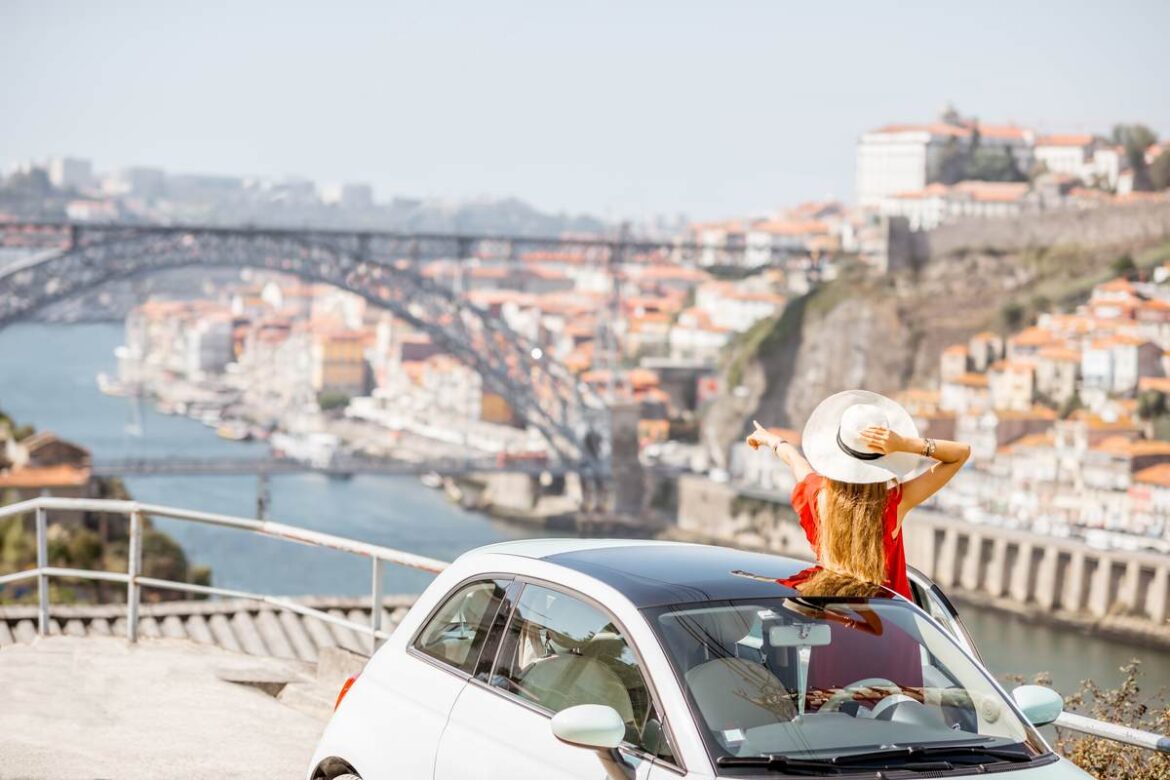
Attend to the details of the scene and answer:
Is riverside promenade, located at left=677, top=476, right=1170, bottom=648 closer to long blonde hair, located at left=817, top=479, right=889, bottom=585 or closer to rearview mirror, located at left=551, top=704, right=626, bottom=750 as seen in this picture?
long blonde hair, located at left=817, top=479, right=889, bottom=585

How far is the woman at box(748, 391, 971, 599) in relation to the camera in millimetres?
2734

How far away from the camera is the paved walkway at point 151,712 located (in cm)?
404

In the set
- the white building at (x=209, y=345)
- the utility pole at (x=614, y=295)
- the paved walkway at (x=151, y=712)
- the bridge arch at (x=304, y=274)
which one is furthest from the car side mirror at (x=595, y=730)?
the white building at (x=209, y=345)

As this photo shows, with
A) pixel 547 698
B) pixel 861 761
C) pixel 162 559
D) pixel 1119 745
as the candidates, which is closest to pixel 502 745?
pixel 547 698

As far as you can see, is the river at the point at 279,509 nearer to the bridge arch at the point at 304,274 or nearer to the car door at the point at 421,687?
the bridge arch at the point at 304,274

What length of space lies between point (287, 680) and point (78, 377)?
80.6m

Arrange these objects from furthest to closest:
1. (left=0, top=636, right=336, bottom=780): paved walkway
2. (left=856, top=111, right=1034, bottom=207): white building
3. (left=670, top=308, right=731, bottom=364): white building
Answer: (left=856, top=111, right=1034, bottom=207): white building → (left=670, top=308, right=731, bottom=364): white building → (left=0, top=636, right=336, bottom=780): paved walkway

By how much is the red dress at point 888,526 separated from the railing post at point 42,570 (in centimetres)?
298

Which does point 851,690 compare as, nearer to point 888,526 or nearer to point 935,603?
point 888,526

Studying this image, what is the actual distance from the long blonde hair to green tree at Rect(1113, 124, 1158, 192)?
275 feet

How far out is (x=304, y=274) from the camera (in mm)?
44625

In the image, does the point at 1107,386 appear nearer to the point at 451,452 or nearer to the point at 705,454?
the point at 705,454

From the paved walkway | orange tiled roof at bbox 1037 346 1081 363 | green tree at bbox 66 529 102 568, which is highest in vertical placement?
the paved walkway

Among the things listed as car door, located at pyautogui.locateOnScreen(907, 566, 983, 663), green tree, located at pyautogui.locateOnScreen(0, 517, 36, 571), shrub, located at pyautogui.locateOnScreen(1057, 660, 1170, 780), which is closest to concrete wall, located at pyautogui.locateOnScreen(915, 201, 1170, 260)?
green tree, located at pyautogui.locateOnScreen(0, 517, 36, 571)
